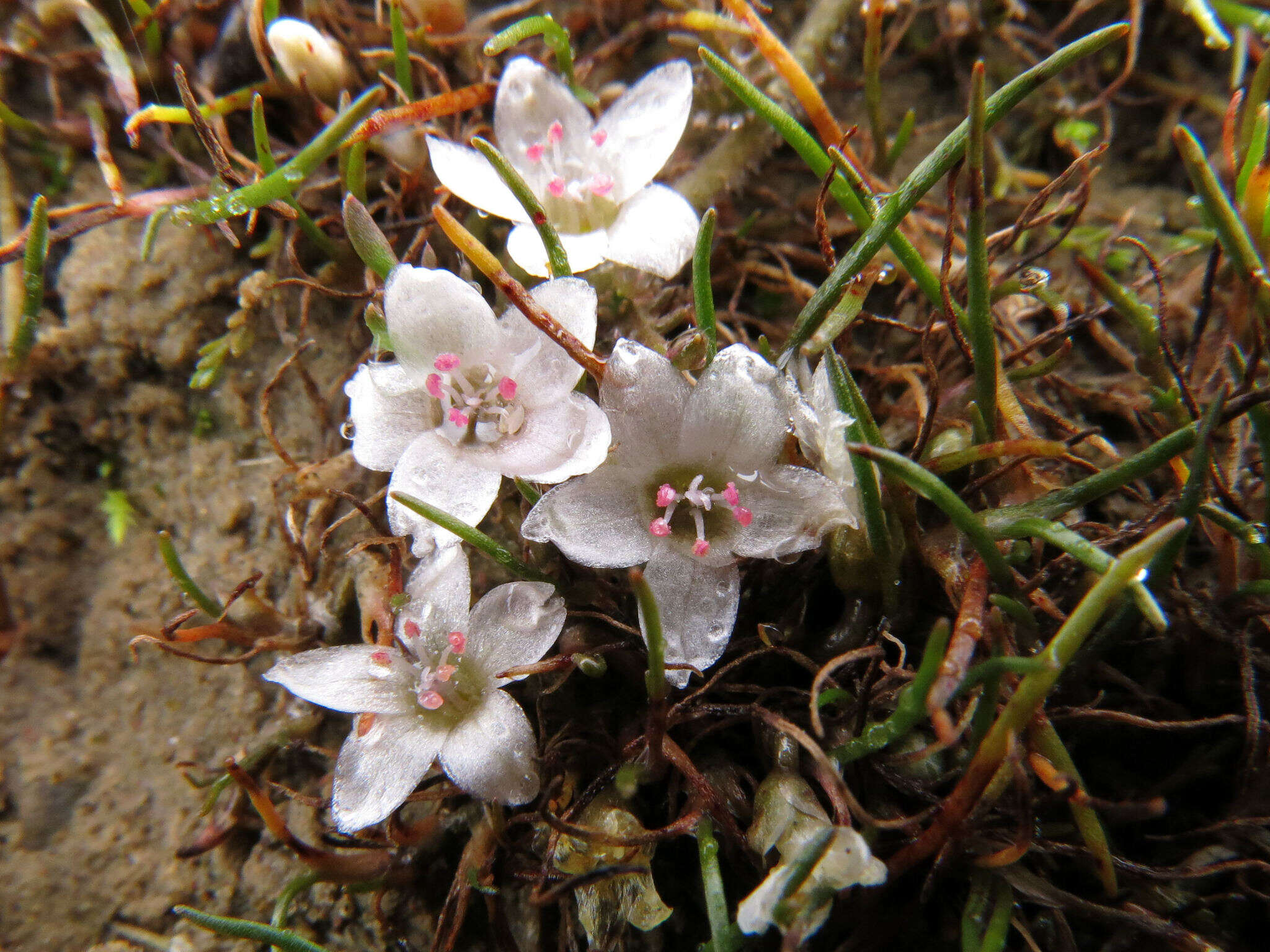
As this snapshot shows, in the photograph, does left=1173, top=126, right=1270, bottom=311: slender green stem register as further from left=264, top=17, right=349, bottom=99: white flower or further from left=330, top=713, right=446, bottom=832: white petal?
left=264, top=17, right=349, bottom=99: white flower

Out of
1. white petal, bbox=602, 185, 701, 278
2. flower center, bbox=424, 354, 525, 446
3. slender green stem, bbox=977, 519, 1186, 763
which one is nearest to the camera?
slender green stem, bbox=977, 519, 1186, 763

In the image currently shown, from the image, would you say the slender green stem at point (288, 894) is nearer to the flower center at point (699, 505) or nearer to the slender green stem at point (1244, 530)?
the flower center at point (699, 505)

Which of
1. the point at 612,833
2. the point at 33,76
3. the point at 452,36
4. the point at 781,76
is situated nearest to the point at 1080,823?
the point at 612,833

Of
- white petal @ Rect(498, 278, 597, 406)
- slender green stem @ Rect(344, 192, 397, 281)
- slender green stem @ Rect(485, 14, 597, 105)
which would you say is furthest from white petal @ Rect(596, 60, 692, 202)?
slender green stem @ Rect(344, 192, 397, 281)

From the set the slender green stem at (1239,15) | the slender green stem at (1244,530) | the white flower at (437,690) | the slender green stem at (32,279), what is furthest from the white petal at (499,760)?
the slender green stem at (1239,15)

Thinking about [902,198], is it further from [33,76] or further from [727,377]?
[33,76]

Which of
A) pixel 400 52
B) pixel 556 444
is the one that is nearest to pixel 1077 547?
pixel 556 444
